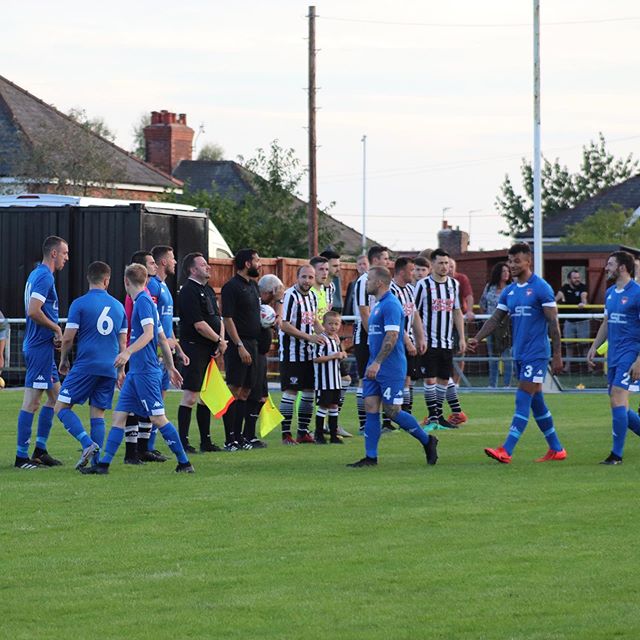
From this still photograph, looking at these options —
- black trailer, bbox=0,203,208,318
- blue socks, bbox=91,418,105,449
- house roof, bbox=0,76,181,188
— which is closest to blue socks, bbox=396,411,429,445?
blue socks, bbox=91,418,105,449

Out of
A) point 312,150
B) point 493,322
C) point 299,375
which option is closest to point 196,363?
point 299,375

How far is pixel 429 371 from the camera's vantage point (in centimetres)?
1834

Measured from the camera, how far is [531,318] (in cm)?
1359

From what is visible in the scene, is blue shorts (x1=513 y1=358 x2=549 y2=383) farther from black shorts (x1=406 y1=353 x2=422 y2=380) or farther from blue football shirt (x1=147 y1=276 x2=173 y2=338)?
black shorts (x1=406 y1=353 x2=422 y2=380)

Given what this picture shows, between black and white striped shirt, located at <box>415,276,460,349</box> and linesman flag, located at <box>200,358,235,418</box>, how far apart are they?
3747 mm

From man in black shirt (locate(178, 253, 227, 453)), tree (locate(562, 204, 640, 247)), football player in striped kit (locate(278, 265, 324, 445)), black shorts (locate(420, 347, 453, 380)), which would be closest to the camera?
man in black shirt (locate(178, 253, 227, 453))

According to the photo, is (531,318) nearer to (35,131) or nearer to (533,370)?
(533,370)

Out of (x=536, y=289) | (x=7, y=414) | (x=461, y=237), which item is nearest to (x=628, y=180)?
(x=461, y=237)

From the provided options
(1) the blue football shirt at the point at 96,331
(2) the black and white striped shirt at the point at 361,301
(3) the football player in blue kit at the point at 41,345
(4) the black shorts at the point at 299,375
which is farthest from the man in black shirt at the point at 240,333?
(1) the blue football shirt at the point at 96,331

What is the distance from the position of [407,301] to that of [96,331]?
4.58 metres

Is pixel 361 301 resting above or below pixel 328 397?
above

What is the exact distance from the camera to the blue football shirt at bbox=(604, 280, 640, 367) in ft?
44.8

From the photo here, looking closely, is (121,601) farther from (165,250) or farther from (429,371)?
(429,371)

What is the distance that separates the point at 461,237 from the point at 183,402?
57.2m
